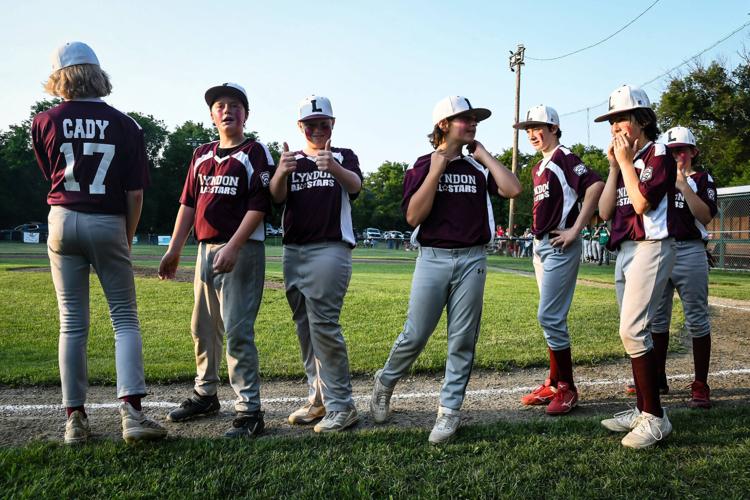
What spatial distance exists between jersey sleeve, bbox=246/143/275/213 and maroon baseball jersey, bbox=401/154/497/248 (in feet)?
3.05

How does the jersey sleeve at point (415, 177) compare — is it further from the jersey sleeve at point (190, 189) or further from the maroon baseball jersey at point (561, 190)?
the jersey sleeve at point (190, 189)

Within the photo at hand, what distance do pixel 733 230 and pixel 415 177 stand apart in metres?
21.4

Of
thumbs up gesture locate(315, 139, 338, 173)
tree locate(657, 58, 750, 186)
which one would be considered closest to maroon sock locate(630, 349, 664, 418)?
thumbs up gesture locate(315, 139, 338, 173)

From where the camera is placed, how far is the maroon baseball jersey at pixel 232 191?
3.87 meters

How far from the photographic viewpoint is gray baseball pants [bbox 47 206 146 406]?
3471 millimetres

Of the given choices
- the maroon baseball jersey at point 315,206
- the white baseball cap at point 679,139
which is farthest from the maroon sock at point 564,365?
the white baseball cap at point 679,139

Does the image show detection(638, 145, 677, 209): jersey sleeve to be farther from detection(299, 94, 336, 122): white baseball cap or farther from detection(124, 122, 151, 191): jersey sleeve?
detection(124, 122, 151, 191): jersey sleeve

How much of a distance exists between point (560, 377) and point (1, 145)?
73161 millimetres

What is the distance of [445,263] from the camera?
376 cm

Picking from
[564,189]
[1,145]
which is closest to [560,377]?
[564,189]

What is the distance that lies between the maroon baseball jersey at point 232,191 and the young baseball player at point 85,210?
18.1 inches

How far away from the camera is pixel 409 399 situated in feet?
15.6

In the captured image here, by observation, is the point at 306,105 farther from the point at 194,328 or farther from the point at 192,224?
the point at 194,328

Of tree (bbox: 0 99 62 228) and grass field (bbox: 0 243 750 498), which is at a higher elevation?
tree (bbox: 0 99 62 228)
